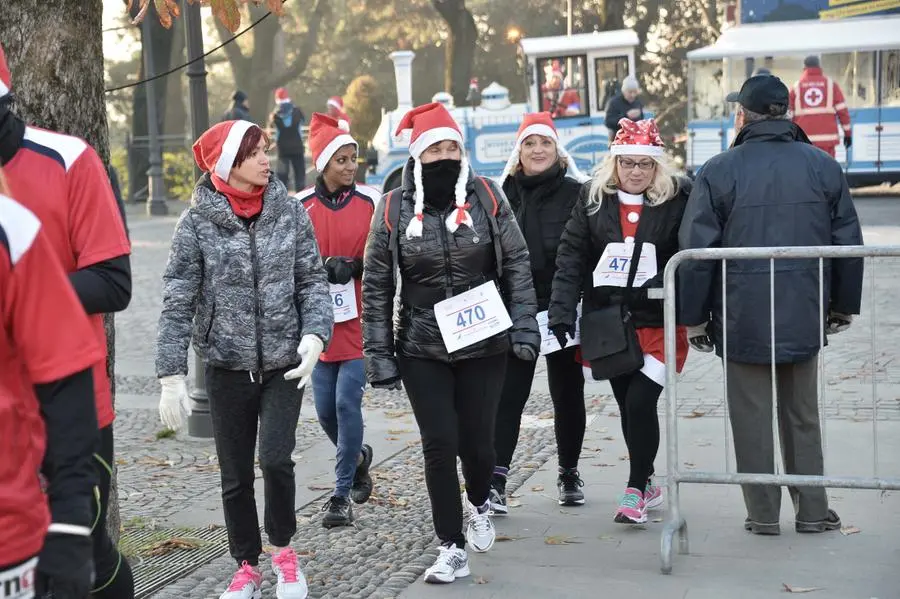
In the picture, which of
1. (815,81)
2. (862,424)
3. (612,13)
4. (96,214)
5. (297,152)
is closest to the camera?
(96,214)

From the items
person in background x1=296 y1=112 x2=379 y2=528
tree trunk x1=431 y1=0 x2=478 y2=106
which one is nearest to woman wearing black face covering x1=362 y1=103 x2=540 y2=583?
person in background x1=296 y1=112 x2=379 y2=528

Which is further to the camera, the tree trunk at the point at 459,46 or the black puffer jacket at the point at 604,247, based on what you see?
the tree trunk at the point at 459,46

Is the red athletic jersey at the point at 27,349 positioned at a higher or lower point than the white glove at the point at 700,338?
higher

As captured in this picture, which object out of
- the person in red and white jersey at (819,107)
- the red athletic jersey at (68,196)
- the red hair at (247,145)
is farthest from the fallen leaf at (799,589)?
the person in red and white jersey at (819,107)

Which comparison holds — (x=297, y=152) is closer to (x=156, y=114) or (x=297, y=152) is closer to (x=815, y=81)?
(x=156, y=114)

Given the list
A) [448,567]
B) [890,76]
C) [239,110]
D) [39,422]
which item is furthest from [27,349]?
[890,76]

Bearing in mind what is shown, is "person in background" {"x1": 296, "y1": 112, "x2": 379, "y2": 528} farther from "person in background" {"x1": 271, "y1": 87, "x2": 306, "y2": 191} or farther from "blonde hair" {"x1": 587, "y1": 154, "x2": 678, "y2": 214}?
"person in background" {"x1": 271, "y1": 87, "x2": 306, "y2": 191}

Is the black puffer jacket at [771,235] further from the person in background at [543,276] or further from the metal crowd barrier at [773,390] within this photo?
the person in background at [543,276]

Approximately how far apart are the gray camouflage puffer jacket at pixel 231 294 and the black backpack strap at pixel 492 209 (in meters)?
0.76

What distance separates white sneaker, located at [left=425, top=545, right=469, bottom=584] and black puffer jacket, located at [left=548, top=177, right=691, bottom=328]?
1.23 m

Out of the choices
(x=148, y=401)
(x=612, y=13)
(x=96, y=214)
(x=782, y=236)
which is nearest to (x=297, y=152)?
(x=612, y=13)

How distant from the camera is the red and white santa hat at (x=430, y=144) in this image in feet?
17.4

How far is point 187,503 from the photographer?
6.77 meters

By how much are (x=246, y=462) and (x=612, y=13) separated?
91.2 ft
